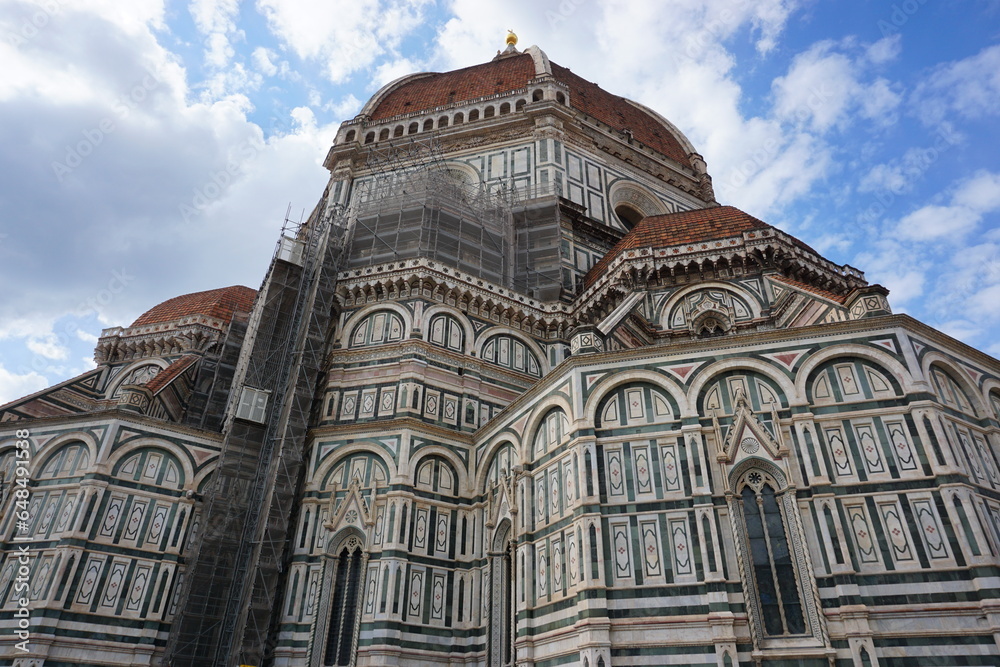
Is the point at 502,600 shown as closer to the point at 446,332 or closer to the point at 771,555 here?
the point at 771,555

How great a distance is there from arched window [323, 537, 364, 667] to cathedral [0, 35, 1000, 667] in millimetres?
88

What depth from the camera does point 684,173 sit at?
109ft

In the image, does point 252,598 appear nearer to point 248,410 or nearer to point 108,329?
point 248,410

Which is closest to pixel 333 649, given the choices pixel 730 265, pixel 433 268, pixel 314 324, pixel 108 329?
pixel 314 324

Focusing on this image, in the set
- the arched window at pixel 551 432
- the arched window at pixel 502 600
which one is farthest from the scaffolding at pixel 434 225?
the arched window at pixel 502 600

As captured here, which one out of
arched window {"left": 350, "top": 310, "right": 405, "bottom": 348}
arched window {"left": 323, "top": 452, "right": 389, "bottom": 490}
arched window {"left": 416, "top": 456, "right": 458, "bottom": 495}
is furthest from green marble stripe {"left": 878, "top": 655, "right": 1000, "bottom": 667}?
arched window {"left": 350, "top": 310, "right": 405, "bottom": 348}

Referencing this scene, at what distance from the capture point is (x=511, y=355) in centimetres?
2198

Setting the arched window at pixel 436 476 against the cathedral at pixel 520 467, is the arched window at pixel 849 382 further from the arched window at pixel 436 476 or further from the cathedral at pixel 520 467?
the arched window at pixel 436 476

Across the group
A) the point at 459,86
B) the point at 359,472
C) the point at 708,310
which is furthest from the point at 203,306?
the point at 708,310

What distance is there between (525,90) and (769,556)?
77.4ft

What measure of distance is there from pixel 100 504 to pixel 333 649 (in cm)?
673

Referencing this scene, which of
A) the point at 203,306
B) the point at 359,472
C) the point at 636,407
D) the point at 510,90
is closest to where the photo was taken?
the point at 636,407

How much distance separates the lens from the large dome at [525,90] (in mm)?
32688

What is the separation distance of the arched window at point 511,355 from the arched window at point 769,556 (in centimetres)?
933
